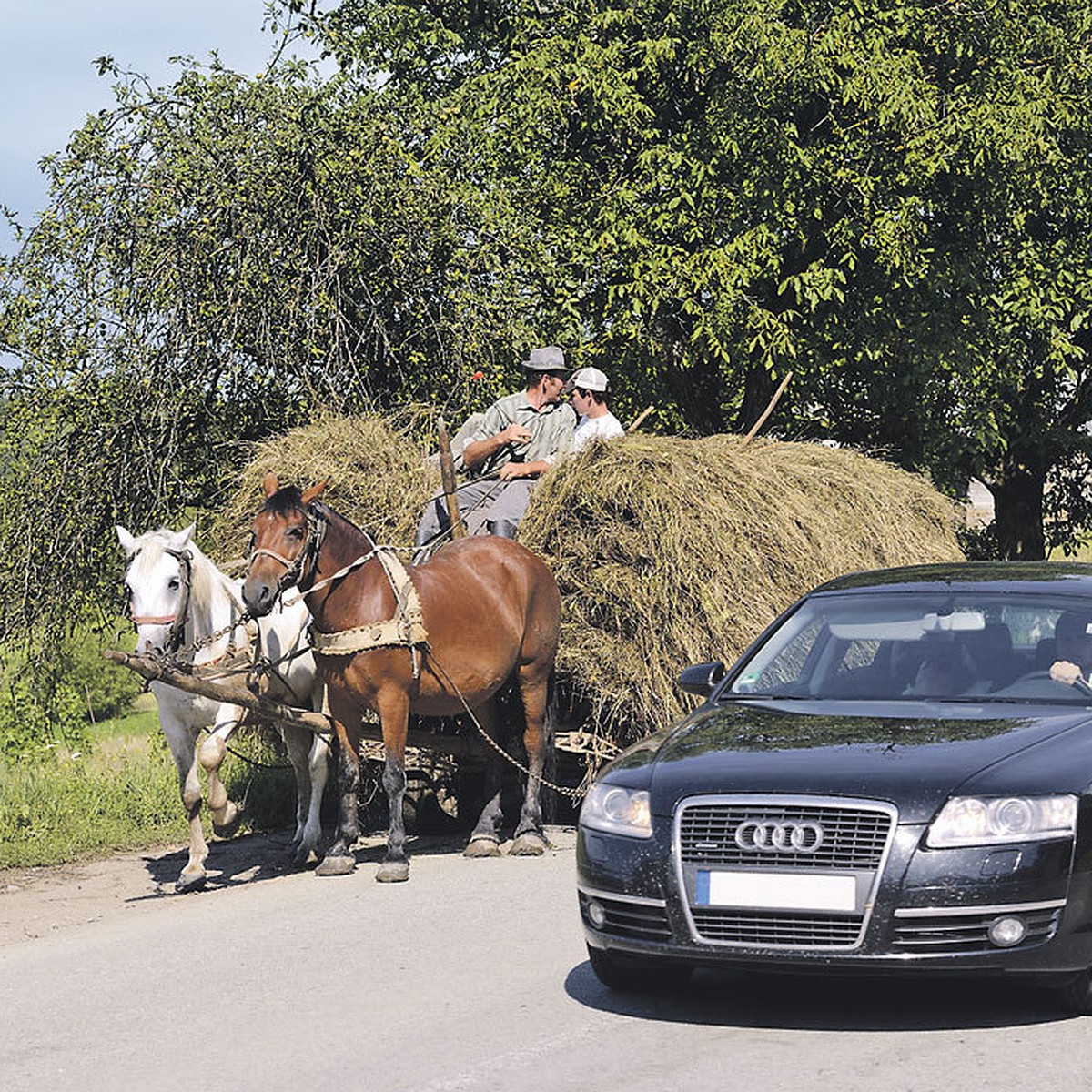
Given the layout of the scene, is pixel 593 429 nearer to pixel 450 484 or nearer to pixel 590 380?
pixel 590 380

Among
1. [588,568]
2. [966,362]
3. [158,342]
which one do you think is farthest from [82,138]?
[966,362]

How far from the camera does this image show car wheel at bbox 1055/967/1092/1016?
6.34 metres

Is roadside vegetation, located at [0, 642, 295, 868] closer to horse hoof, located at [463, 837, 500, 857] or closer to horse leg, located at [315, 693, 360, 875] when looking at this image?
horse leg, located at [315, 693, 360, 875]

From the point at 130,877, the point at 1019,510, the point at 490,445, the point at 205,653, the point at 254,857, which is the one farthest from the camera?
the point at 1019,510

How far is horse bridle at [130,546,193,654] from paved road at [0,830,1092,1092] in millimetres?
1632

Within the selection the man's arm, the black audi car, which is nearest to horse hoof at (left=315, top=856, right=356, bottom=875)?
the man's arm

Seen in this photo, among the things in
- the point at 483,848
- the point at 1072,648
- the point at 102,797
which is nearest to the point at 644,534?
the point at 483,848

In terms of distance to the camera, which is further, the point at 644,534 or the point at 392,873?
the point at 644,534

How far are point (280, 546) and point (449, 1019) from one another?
364 centimetres

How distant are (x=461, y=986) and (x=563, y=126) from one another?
14.3m

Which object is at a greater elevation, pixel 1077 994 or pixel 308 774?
pixel 308 774

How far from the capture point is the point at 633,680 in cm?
1130

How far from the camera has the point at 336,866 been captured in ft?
34.3

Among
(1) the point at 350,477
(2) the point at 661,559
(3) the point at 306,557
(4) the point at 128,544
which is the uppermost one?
(1) the point at 350,477
